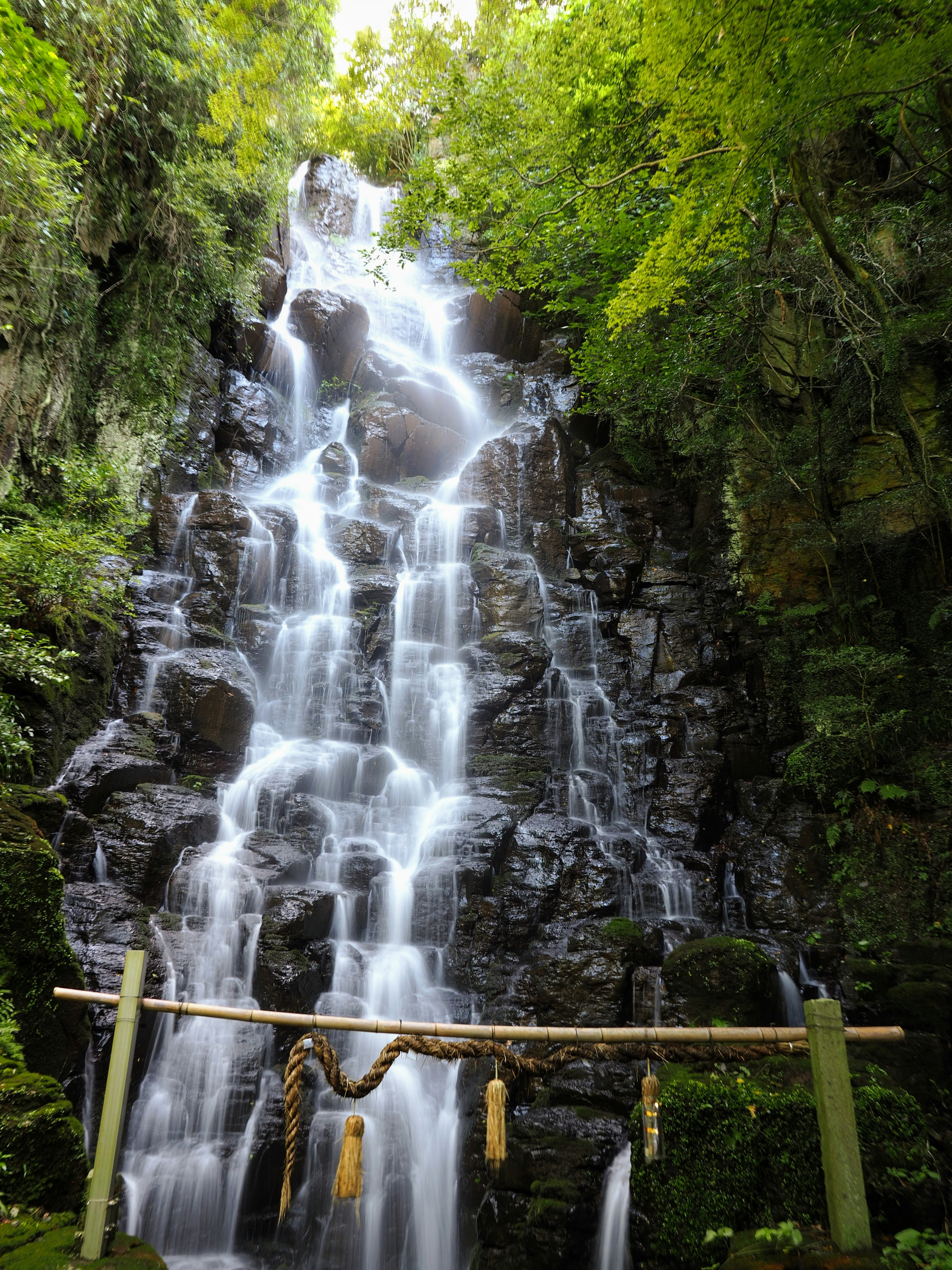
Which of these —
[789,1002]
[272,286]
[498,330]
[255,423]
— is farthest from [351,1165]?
[498,330]

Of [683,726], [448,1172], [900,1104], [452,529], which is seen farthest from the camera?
[452,529]

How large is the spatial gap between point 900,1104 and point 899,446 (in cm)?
931

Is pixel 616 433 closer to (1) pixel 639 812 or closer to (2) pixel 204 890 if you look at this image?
(1) pixel 639 812

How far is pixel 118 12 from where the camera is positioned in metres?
10.7

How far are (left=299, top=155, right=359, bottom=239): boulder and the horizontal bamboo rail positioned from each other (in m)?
27.6

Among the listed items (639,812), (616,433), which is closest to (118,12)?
(616,433)

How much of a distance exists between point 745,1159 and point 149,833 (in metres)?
7.46

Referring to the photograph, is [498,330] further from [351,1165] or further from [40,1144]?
[351,1165]

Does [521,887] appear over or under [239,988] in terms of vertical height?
over

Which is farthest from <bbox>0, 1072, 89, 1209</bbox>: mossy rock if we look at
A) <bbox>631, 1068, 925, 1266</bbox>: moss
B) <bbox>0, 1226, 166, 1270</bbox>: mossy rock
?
<bbox>631, 1068, 925, 1266</bbox>: moss

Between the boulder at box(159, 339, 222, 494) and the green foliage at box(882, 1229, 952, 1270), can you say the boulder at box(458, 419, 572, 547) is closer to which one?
the boulder at box(159, 339, 222, 494)

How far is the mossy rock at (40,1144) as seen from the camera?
3.83 m

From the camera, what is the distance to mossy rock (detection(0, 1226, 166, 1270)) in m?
3.16

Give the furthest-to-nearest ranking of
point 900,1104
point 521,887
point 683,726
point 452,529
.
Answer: point 452,529, point 683,726, point 521,887, point 900,1104
